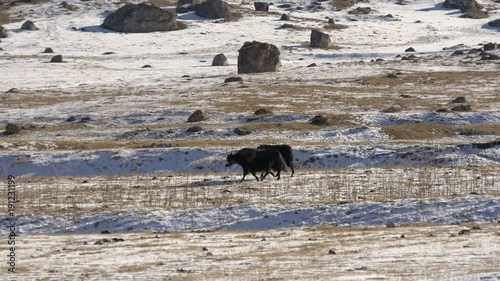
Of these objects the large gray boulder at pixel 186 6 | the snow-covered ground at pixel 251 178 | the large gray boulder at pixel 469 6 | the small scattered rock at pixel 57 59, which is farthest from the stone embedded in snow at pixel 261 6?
the small scattered rock at pixel 57 59

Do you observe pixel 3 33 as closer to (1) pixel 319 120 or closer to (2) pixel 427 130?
(1) pixel 319 120

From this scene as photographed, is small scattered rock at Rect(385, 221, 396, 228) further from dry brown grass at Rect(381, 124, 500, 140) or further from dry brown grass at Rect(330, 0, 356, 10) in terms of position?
dry brown grass at Rect(330, 0, 356, 10)

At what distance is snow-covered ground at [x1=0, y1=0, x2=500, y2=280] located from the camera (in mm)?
15422

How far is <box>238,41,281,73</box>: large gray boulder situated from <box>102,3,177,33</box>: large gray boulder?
93.8 feet

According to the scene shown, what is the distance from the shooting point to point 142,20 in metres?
98.0

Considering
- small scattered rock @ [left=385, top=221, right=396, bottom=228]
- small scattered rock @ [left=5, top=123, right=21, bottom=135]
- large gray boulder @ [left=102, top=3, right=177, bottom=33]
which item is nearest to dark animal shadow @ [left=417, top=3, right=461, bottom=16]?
large gray boulder @ [left=102, top=3, right=177, bottom=33]

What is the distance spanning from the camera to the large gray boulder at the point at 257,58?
70.0m

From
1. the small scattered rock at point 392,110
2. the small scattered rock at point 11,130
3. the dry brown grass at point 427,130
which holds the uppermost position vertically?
the dry brown grass at point 427,130

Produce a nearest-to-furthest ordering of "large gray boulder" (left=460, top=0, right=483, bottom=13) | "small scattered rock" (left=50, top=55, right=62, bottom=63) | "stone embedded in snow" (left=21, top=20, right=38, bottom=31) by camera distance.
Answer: "small scattered rock" (left=50, top=55, right=62, bottom=63) → "stone embedded in snow" (left=21, top=20, right=38, bottom=31) → "large gray boulder" (left=460, top=0, right=483, bottom=13)

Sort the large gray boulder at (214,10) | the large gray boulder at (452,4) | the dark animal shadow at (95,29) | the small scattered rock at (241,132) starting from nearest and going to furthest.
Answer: the small scattered rock at (241,132) → the dark animal shadow at (95,29) → the large gray boulder at (214,10) → the large gray boulder at (452,4)

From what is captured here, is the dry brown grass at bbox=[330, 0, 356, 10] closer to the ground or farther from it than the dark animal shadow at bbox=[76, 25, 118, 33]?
closer to the ground

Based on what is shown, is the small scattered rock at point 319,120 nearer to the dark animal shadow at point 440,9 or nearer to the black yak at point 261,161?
the black yak at point 261,161

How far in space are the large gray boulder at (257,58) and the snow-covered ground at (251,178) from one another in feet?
5.57

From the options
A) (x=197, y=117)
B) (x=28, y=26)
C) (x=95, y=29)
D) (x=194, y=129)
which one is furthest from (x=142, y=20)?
(x=194, y=129)
